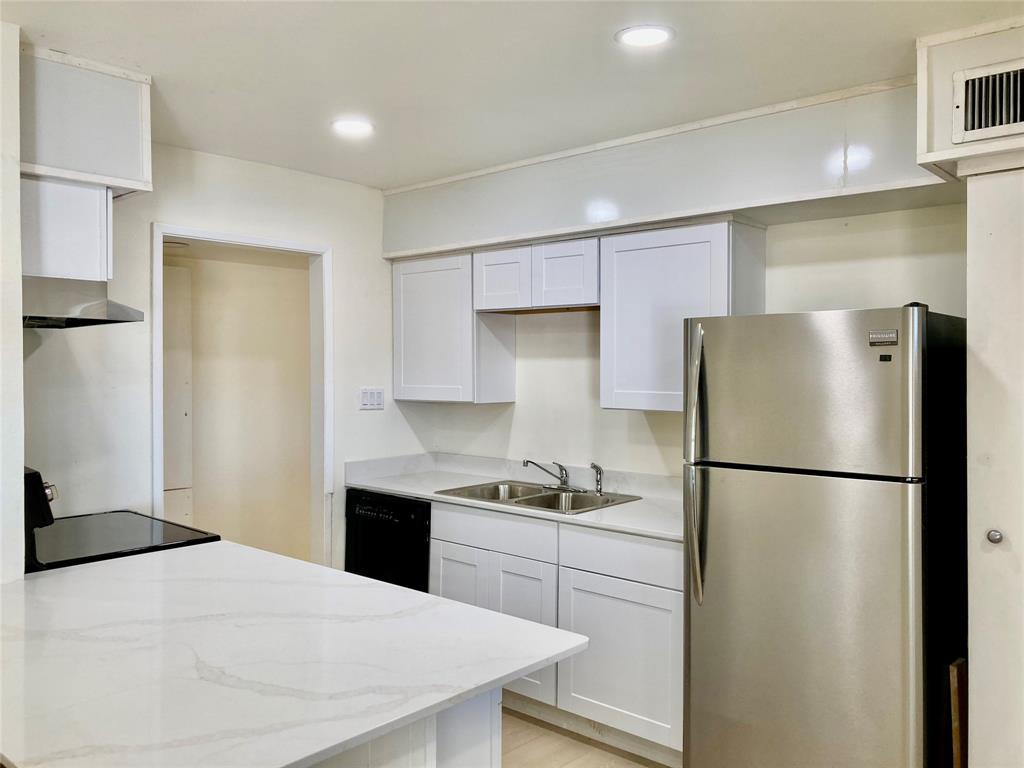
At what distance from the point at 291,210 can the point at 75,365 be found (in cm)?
120

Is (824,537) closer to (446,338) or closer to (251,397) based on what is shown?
(446,338)

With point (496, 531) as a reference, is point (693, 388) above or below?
above

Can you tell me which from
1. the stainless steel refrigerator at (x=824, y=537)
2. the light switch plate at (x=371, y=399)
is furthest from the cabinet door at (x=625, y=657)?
the light switch plate at (x=371, y=399)

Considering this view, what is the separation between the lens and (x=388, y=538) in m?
3.64

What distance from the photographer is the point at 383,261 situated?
13.2 feet

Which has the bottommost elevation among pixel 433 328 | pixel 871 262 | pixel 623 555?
pixel 623 555

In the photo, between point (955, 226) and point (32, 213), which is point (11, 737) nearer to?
point (32, 213)

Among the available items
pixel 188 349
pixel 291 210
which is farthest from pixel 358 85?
pixel 188 349

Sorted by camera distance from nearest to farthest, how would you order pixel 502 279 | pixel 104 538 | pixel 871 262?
pixel 104 538, pixel 871 262, pixel 502 279

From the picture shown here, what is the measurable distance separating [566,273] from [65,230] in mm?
1810

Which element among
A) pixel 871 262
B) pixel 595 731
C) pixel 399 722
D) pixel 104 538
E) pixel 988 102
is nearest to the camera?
pixel 399 722

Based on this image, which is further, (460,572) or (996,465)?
(460,572)

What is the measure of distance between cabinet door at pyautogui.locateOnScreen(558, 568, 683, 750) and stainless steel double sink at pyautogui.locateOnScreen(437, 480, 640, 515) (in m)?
0.46

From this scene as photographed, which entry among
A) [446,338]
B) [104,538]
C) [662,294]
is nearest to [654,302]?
[662,294]
